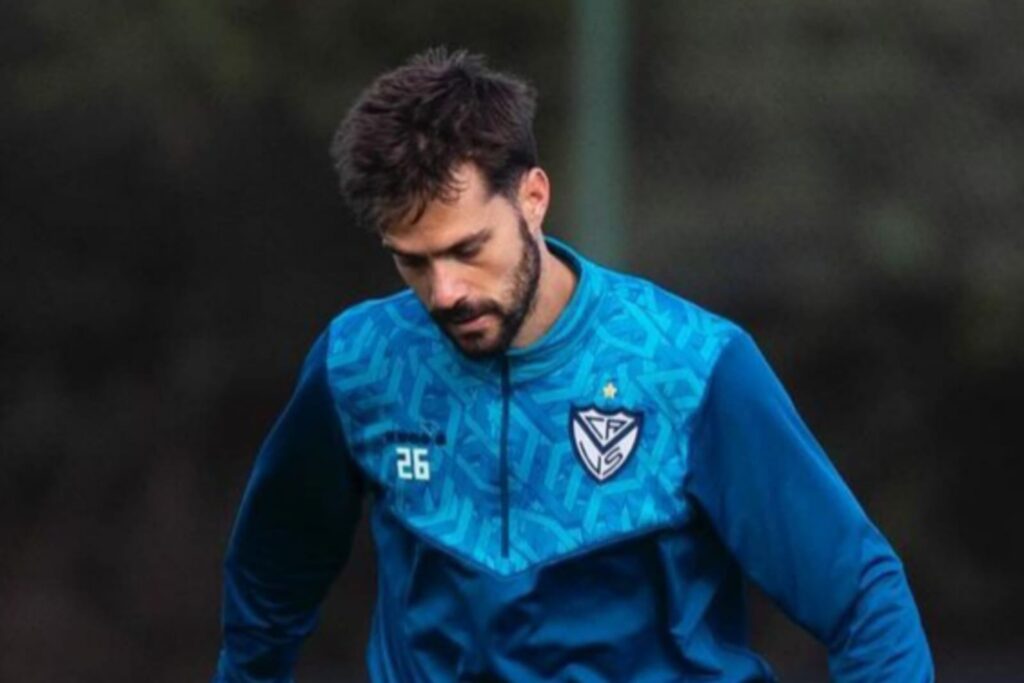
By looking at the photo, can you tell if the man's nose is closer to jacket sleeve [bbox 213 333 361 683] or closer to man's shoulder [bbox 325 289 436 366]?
man's shoulder [bbox 325 289 436 366]

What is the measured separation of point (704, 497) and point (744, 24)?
3.37 metres

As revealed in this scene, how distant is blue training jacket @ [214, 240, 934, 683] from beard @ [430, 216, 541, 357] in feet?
0.16

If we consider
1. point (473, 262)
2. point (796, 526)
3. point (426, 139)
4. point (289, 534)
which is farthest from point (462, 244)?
point (289, 534)

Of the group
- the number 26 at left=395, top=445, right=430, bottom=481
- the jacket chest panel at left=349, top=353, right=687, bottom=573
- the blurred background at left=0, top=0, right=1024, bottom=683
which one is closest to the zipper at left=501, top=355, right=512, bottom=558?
the jacket chest panel at left=349, top=353, right=687, bottom=573

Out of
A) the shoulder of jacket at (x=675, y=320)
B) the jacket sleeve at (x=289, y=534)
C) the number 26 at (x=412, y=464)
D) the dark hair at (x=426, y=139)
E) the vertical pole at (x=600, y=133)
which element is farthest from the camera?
the vertical pole at (x=600, y=133)

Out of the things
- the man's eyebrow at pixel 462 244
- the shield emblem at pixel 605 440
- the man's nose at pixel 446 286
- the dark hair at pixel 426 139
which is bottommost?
the shield emblem at pixel 605 440

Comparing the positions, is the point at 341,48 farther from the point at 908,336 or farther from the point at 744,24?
the point at 908,336

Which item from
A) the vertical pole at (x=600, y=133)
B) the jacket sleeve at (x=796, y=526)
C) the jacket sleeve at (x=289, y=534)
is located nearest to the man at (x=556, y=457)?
the jacket sleeve at (x=796, y=526)

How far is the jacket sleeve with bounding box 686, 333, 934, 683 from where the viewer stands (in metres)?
4.33

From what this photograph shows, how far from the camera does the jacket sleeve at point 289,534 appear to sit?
470 centimetres

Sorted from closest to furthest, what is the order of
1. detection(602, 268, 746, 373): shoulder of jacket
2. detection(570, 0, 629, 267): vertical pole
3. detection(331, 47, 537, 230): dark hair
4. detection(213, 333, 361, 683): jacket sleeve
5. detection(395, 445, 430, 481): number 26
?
detection(331, 47, 537, 230): dark hair
detection(602, 268, 746, 373): shoulder of jacket
detection(395, 445, 430, 481): number 26
detection(213, 333, 361, 683): jacket sleeve
detection(570, 0, 629, 267): vertical pole

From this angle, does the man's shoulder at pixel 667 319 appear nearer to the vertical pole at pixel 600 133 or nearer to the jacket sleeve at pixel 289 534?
the jacket sleeve at pixel 289 534

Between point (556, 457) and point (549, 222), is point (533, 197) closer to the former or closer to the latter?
point (556, 457)

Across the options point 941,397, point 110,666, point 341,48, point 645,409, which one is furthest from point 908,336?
point 645,409
